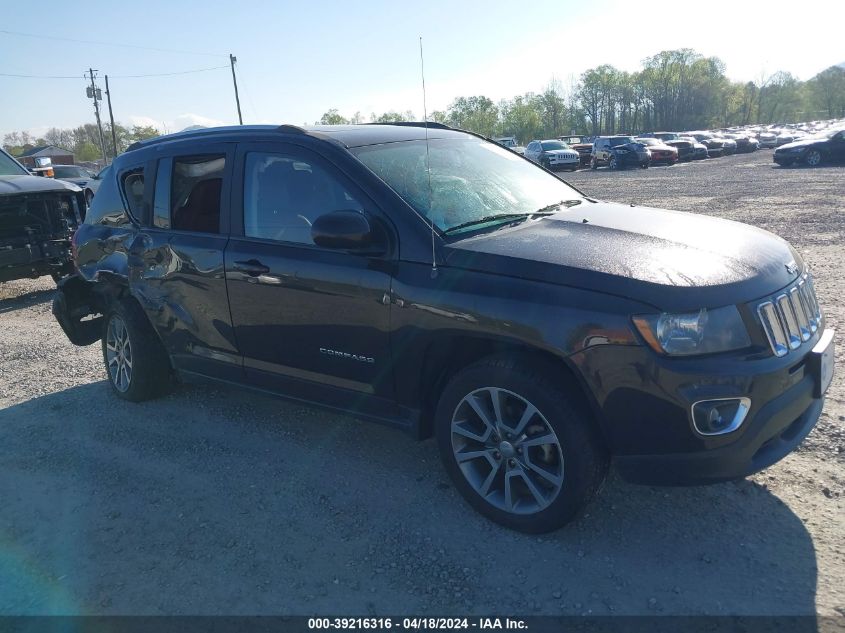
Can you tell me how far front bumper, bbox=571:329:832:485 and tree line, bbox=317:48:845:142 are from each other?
118 metres

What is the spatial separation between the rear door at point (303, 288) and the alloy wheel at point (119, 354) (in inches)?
56.5

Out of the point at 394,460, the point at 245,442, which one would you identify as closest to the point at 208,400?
the point at 245,442

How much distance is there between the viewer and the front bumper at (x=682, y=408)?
2641 millimetres

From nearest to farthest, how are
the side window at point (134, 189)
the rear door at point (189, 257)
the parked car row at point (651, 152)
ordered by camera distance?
the rear door at point (189, 257)
the side window at point (134, 189)
the parked car row at point (651, 152)

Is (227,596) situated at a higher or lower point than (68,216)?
lower

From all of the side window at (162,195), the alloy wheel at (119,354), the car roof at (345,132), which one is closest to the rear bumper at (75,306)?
the alloy wheel at (119,354)

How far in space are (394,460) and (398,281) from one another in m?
1.27

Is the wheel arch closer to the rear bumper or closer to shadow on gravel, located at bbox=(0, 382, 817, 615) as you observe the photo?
shadow on gravel, located at bbox=(0, 382, 817, 615)

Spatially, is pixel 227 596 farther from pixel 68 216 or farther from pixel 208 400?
pixel 68 216

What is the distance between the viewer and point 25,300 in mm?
9359

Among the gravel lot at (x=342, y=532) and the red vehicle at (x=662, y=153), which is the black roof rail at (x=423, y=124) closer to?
the gravel lot at (x=342, y=532)

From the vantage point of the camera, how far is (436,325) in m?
3.17

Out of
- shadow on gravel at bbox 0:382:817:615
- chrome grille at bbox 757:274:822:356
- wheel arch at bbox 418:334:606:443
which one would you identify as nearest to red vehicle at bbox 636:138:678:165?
chrome grille at bbox 757:274:822:356

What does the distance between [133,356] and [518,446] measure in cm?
321
